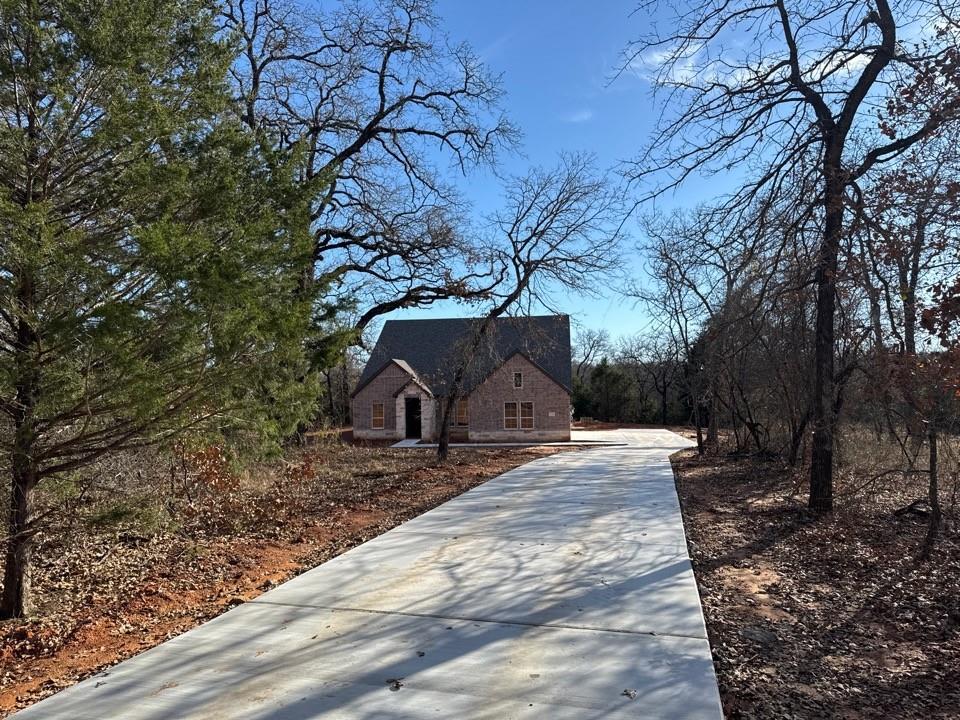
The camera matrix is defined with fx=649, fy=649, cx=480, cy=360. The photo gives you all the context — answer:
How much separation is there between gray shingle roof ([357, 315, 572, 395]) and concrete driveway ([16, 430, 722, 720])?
2220 cm

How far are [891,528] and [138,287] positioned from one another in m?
9.46

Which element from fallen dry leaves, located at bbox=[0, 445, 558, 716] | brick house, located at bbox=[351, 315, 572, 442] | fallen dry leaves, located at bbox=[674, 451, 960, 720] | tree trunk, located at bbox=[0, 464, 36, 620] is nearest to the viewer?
fallen dry leaves, located at bbox=[674, 451, 960, 720]

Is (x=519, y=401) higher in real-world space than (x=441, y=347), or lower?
lower

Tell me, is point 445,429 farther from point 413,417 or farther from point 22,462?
point 22,462

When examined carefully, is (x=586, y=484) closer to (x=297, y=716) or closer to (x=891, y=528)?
(x=891, y=528)

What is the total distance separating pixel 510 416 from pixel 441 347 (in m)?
6.35

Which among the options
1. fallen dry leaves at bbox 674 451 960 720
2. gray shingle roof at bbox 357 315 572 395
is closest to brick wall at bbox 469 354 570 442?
gray shingle roof at bbox 357 315 572 395

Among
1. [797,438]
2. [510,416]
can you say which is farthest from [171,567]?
[510,416]

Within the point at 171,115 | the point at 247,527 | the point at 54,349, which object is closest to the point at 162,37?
the point at 171,115

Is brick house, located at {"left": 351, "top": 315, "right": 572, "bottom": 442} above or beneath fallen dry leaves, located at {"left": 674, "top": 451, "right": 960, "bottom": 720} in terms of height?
above

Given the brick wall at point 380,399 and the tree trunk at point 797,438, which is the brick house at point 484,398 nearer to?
the brick wall at point 380,399

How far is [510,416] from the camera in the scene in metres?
31.7

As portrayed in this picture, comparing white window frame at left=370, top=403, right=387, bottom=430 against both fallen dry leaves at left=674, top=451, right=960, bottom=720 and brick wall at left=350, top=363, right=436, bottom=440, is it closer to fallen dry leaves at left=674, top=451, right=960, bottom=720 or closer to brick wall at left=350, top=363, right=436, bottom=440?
brick wall at left=350, top=363, right=436, bottom=440

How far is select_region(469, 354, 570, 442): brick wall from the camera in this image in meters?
31.2
